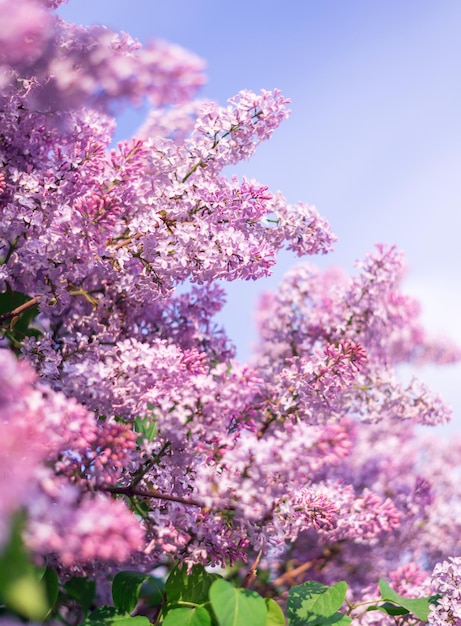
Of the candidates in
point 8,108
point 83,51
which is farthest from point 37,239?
point 83,51

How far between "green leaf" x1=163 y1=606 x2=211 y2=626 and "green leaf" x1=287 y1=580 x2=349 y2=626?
29cm

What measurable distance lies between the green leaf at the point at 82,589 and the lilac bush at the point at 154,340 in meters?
0.14

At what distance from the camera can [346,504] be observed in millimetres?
2129

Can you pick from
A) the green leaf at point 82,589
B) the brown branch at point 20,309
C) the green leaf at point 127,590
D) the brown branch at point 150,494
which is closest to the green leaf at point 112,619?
the green leaf at point 127,590

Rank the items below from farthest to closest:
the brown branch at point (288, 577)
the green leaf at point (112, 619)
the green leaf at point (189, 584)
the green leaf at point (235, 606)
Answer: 1. the brown branch at point (288, 577)
2. the green leaf at point (189, 584)
3. the green leaf at point (112, 619)
4. the green leaf at point (235, 606)

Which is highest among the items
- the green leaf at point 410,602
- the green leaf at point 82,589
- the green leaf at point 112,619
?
the green leaf at point 410,602

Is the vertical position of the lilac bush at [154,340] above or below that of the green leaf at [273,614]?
above

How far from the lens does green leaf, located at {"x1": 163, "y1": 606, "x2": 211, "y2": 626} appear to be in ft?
4.95

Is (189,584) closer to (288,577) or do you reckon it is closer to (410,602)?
(410,602)

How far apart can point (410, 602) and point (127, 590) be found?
0.75 metres

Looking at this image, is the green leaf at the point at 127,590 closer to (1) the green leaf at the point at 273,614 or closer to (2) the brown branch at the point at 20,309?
(1) the green leaf at the point at 273,614

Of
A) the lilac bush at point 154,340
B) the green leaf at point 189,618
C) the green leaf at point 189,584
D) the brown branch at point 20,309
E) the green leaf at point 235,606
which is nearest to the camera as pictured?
the lilac bush at point 154,340

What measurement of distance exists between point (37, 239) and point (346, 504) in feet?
3.86

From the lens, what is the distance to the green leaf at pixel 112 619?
1.61 meters
